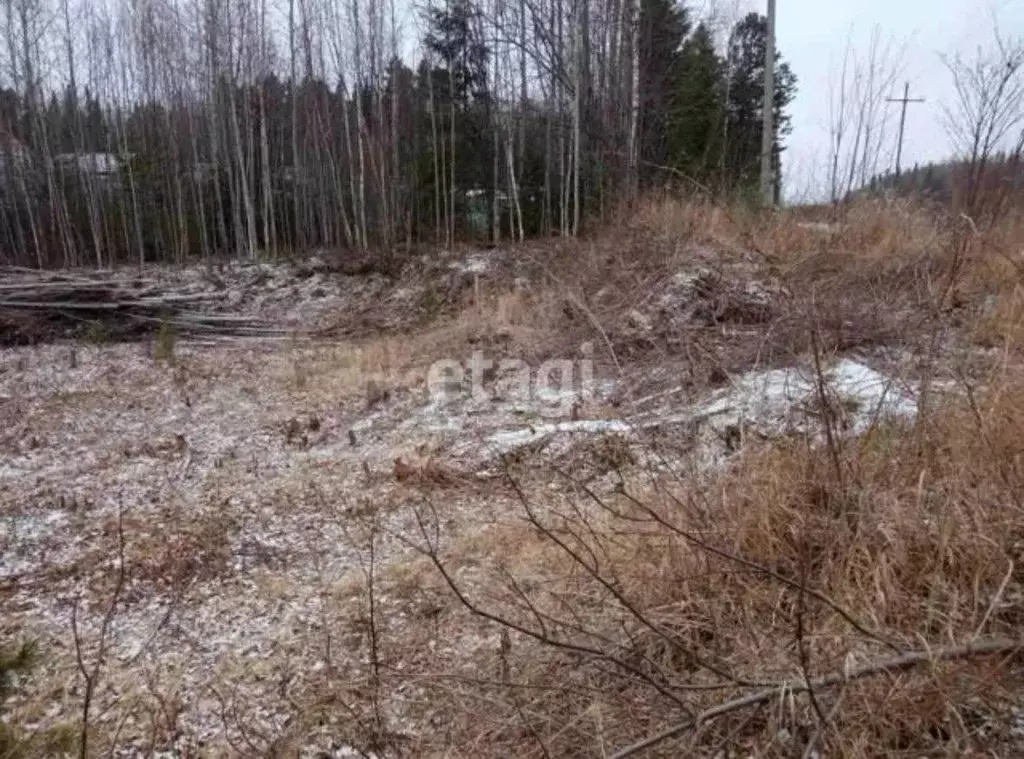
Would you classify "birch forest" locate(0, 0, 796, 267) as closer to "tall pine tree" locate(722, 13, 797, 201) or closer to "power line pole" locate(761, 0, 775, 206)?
"tall pine tree" locate(722, 13, 797, 201)

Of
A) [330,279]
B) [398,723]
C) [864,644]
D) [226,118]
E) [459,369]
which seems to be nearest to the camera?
[864,644]

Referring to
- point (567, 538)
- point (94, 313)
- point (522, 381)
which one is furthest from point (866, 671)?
point (94, 313)

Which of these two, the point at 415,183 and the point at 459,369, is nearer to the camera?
the point at 459,369

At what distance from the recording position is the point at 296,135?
1441 centimetres

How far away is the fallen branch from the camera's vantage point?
3.67ft

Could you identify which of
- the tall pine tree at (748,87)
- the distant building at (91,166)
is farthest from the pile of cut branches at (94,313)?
the tall pine tree at (748,87)

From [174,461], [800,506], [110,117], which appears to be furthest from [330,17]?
[800,506]

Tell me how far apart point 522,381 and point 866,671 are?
395 centimetres

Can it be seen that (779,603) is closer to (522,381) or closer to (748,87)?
(522,381)

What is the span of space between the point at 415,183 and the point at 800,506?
44.9 ft

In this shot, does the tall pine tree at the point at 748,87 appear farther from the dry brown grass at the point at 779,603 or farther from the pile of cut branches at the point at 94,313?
the dry brown grass at the point at 779,603

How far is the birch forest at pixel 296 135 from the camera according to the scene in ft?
43.0

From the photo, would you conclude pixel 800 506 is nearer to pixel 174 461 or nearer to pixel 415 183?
pixel 174 461

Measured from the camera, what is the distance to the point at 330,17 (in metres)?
14.0
